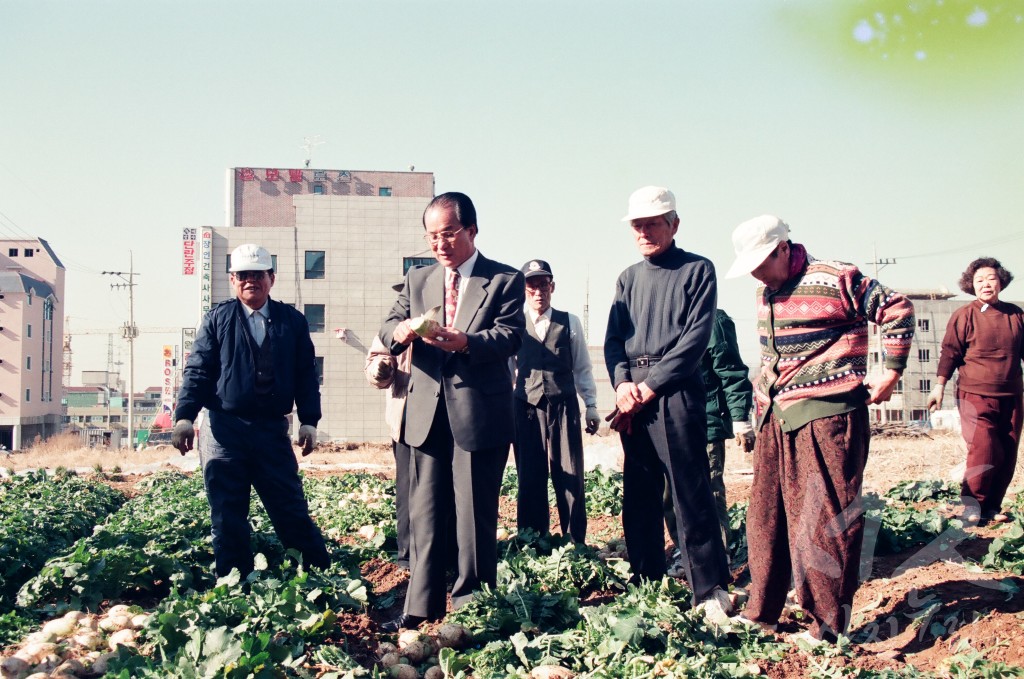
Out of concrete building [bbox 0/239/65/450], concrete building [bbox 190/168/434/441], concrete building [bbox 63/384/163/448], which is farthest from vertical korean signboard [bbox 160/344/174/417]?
concrete building [bbox 63/384/163/448]

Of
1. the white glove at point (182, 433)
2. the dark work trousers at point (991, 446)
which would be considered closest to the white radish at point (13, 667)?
the white glove at point (182, 433)

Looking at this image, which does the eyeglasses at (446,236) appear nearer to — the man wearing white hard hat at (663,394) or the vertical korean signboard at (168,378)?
the man wearing white hard hat at (663,394)

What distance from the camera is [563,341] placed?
256 inches

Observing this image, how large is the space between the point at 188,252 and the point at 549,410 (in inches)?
2047

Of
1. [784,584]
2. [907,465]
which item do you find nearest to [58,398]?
[907,465]

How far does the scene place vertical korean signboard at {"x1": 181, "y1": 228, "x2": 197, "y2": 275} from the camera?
53156 millimetres

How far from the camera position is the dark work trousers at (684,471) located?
440cm

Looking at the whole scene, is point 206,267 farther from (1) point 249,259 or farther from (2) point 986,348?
(2) point 986,348

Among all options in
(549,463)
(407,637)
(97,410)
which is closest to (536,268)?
(549,463)

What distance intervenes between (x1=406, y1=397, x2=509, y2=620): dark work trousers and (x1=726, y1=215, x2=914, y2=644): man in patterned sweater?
1.29 meters

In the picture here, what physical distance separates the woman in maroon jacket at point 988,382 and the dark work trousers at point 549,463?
2.88 m

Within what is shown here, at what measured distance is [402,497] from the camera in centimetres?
538

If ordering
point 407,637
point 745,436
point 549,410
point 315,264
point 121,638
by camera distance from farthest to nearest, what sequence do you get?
point 315,264 < point 549,410 < point 745,436 < point 121,638 < point 407,637

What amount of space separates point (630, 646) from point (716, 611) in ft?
2.89
